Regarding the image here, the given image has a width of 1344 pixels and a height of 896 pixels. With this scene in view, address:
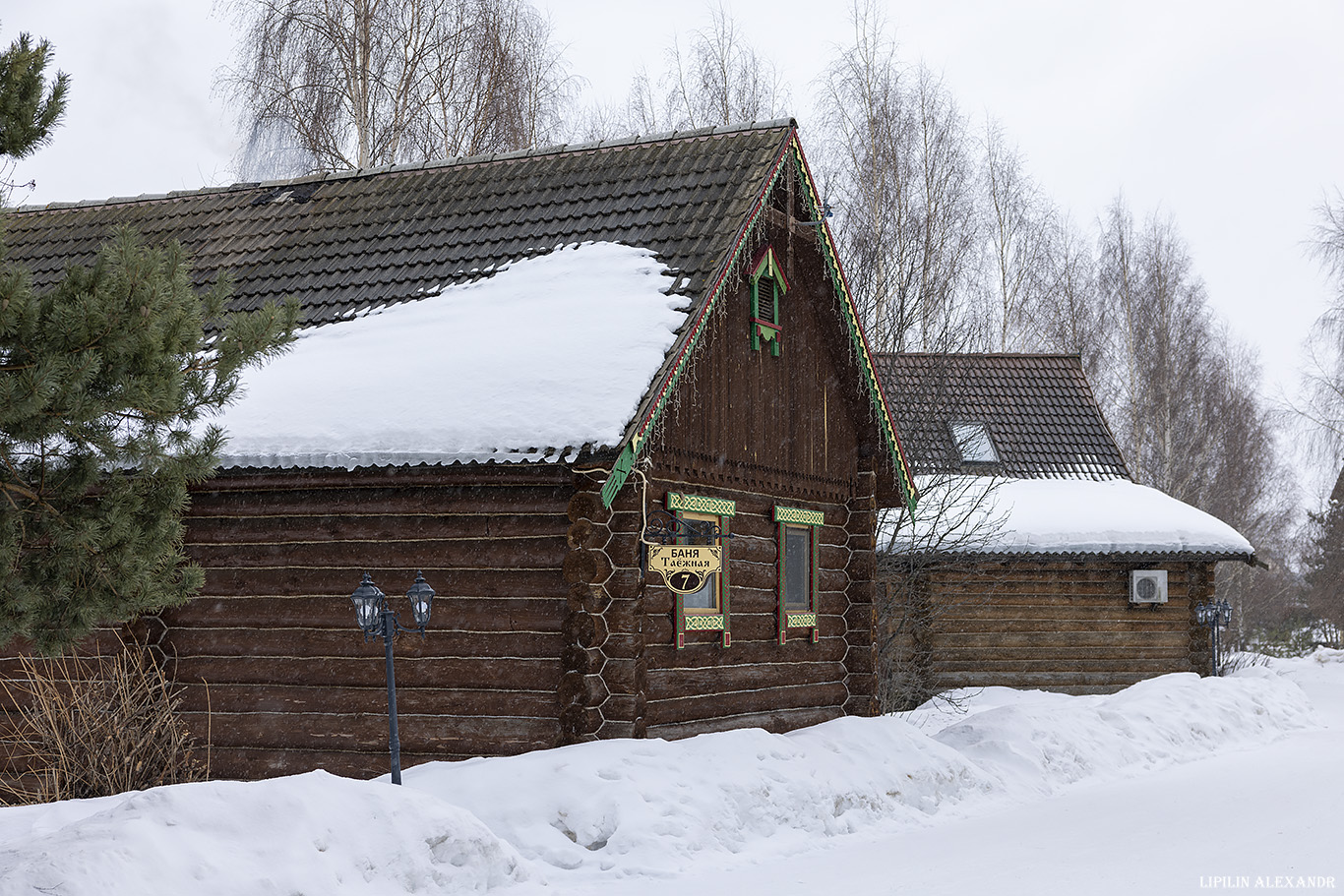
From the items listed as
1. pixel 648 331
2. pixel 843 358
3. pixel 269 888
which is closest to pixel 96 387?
pixel 269 888

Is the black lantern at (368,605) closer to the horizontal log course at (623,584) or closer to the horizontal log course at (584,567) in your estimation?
the horizontal log course at (584,567)

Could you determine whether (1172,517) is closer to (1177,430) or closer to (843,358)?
(843,358)

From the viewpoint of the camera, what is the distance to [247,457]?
10.7m

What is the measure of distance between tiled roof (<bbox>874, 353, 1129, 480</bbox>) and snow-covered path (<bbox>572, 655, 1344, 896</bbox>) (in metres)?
10.2

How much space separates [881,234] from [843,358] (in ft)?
35.4

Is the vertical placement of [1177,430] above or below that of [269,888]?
above

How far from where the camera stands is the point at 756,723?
12.5m

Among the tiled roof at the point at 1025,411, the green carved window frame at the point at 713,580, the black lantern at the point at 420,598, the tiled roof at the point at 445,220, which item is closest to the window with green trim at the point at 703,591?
the green carved window frame at the point at 713,580

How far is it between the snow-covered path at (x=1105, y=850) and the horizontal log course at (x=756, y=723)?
2192mm

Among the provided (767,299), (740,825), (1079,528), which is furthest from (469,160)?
(1079,528)

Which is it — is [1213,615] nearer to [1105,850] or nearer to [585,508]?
[1105,850]

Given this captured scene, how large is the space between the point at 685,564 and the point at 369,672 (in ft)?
9.27

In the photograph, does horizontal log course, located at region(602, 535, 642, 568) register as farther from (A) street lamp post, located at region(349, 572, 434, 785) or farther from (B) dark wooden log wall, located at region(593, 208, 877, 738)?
(A) street lamp post, located at region(349, 572, 434, 785)

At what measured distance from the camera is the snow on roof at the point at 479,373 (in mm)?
10070
